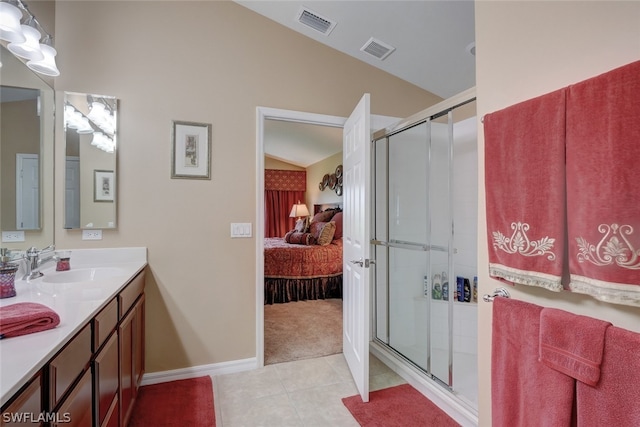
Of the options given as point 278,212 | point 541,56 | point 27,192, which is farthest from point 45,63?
point 278,212

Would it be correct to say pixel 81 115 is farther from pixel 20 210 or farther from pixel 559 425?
pixel 559 425

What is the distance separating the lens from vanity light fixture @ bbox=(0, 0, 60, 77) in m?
1.41

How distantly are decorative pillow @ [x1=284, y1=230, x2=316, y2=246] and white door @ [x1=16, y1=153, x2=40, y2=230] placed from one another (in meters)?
3.17

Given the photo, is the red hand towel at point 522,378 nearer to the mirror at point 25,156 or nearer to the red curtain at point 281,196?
the mirror at point 25,156

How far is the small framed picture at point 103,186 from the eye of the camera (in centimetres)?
209

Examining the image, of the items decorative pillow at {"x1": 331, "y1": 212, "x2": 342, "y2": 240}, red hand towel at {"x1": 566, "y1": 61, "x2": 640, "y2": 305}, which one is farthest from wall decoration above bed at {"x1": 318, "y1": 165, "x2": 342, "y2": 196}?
red hand towel at {"x1": 566, "y1": 61, "x2": 640, "y2": 305}

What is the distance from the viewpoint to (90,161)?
2082 millimetres

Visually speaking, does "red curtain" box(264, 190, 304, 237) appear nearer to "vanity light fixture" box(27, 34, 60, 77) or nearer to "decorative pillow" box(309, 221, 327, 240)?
"decorative pillow" box(309, 221, 327, 240)

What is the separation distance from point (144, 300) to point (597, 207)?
2.48 metres

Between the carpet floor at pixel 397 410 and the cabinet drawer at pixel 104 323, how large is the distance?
1449mm

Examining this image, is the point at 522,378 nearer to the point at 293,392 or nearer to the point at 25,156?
the point at 293,392

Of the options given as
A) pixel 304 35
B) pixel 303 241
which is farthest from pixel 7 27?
pixel 303 241

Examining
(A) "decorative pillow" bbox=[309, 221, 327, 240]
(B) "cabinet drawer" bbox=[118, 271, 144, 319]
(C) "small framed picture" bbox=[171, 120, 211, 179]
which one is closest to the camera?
(B) "cabinet drawer" bbox=[118, 271, 144, 319]

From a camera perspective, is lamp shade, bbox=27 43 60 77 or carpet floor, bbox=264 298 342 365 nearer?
lamp shade, bbox=27 43 60 77
